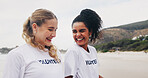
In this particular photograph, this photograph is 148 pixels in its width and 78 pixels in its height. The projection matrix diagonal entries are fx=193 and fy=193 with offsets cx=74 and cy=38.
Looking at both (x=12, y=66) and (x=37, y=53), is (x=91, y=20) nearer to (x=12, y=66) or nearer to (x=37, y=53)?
(x=37, y=53)

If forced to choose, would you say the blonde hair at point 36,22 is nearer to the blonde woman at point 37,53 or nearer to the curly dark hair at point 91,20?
the blonde woman at point 37,53

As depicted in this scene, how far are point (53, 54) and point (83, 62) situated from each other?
2.02 ft

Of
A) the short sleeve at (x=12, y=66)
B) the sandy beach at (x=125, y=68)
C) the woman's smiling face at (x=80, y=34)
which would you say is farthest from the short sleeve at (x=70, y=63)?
the sandy beach at (x=125, y=68)

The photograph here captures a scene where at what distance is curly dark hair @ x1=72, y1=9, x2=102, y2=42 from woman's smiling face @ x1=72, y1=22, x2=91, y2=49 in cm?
7

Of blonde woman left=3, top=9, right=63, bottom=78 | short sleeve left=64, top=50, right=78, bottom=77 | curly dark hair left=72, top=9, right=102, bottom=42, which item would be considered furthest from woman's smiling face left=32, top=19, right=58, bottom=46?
curly dark hair left=72, top=9, right=102, bottom=42

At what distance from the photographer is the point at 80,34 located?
2594 mm

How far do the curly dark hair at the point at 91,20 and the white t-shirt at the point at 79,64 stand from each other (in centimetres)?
37

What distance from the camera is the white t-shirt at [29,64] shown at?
5.30 ft

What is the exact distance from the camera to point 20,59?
165 cm

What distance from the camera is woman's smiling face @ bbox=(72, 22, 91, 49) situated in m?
2.60

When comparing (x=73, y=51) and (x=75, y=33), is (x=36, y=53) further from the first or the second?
(x=75, y=33)

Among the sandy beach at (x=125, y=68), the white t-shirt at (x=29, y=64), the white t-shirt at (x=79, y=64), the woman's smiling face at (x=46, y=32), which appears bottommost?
the sandy beach at (x=125, y=68)

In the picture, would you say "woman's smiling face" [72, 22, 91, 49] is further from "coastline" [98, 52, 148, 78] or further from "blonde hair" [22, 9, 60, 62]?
"coastline" [98, 52, 148, 78]

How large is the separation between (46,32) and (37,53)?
8.7 inches
